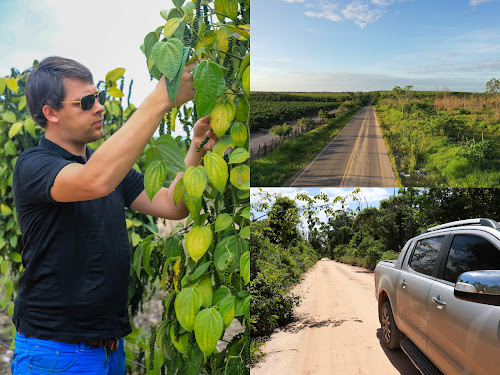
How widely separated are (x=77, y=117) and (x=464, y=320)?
53.6 inches

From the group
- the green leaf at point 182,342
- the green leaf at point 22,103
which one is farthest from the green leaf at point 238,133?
the green leaf at point 22,103

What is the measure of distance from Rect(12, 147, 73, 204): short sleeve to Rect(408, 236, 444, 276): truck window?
117 centimetres

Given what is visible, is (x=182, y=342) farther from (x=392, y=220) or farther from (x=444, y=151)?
(x=444, y=151)

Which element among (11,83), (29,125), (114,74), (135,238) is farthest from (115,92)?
(135,238)

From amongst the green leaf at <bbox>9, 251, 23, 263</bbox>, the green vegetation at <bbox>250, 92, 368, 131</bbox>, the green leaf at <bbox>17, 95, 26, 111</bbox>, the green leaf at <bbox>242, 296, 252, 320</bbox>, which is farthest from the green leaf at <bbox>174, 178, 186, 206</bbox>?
the green leaf at <bbox>9, 251, 23, 263</bbox>

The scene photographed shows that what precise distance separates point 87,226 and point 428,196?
1201 mm

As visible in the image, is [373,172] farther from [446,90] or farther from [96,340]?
[96,340]

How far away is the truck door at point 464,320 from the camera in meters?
1.13

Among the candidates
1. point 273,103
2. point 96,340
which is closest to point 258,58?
point 273,103

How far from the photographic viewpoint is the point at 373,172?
1665 mm

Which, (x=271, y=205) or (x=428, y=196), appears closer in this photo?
(x=428, y=196)

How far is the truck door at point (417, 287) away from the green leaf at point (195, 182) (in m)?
0.81

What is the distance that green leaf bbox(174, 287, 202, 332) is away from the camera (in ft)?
4.02

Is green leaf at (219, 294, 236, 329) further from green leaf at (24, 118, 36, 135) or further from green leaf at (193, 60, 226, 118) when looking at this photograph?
green leaf at (24, 118, 36, 135)
